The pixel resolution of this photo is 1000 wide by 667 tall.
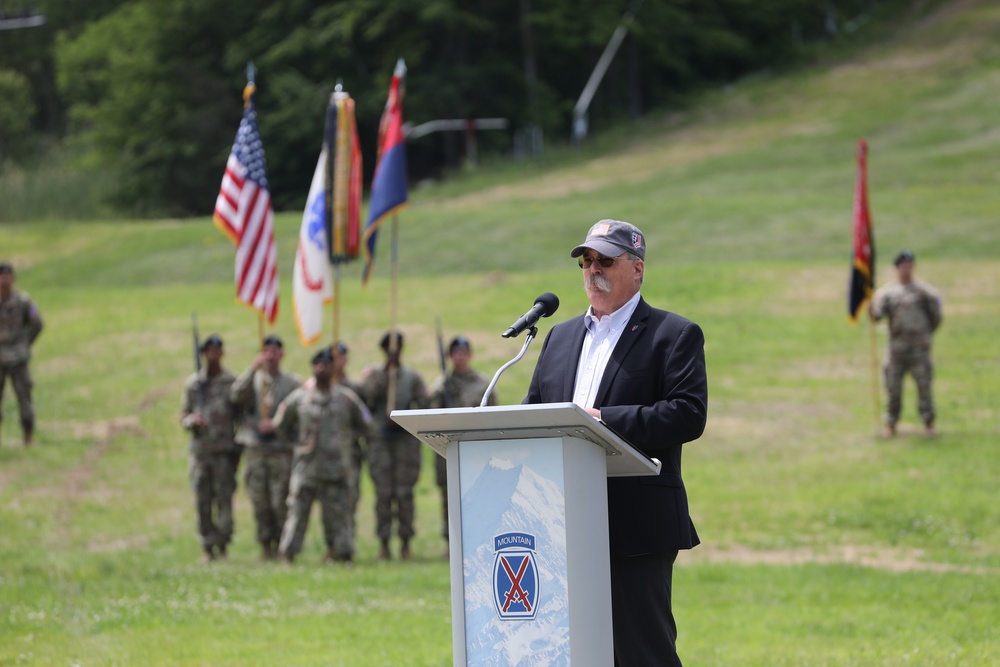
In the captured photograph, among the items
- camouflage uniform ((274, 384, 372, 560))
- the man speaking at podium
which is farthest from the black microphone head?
camouflage uniform ((274, 384, 372, 560))

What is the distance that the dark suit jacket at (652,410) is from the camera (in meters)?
5.09

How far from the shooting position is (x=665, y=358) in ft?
17.4

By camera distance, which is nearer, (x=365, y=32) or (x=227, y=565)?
(x=227, y=565)

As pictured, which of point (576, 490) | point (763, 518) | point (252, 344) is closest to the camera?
point (576, 490)

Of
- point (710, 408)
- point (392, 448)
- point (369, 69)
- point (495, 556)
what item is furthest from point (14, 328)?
point (369, 69)

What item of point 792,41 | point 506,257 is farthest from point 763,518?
point 792,41

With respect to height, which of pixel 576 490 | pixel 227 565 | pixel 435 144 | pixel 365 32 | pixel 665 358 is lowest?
pixel 227 565

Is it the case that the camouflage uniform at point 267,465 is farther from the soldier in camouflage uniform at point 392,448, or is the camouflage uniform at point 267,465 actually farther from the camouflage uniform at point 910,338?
the camouflage uniform at point 910,338

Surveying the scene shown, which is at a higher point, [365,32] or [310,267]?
[365,32]

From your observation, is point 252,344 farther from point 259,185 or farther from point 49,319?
point 259,185

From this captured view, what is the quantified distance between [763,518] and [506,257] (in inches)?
721

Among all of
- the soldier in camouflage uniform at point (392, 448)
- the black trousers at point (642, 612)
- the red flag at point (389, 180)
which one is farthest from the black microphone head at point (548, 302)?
the red flag at point (389, 180)

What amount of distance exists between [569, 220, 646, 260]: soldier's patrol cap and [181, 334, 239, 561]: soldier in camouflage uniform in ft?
34.2

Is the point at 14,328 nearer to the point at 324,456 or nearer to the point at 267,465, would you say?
the point at 267,465
